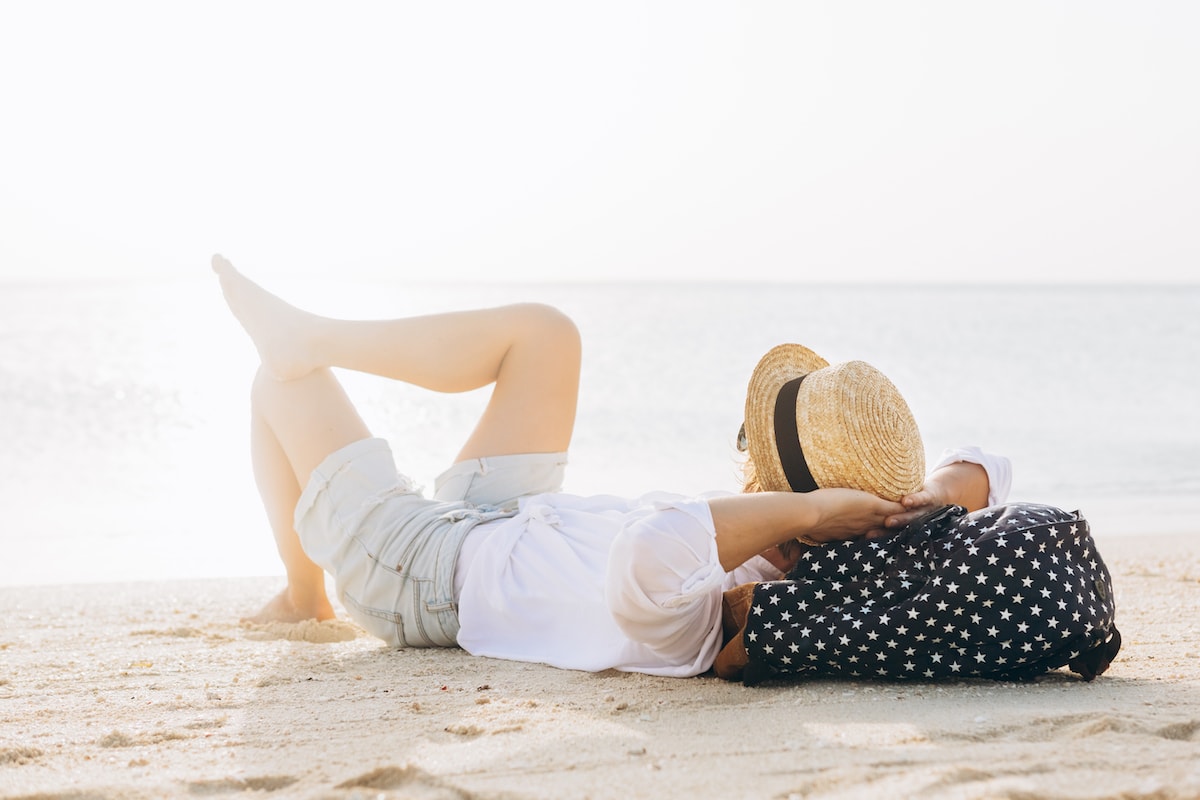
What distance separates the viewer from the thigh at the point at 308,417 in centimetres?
330

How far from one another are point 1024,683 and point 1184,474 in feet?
23.9

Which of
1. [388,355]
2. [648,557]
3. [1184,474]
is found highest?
[388,355]

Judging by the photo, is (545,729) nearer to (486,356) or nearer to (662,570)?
(662,570)

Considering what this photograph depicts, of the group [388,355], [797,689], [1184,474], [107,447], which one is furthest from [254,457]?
[1184,474]

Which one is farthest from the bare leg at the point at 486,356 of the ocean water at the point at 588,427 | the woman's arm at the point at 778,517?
the ocean water at the point at 588,427

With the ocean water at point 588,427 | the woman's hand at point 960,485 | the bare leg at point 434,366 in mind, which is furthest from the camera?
the ocean water at point 588,427

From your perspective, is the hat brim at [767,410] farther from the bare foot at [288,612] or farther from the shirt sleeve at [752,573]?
the bare foot at [288,612]

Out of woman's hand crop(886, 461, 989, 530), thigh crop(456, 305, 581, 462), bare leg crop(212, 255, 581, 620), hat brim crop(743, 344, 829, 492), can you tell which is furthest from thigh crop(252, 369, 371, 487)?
woman's hand crop(886, 461, 989, 530)

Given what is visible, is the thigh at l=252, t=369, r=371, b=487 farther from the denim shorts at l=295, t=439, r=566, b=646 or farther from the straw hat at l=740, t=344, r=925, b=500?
the straw hat at l=740, t=344, r=925, b=500

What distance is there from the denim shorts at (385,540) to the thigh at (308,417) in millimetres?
64

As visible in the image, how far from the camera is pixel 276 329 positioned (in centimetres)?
346

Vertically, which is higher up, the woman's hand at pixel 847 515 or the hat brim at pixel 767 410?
the hat brim at pixel 767 410

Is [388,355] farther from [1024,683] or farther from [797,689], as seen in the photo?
[1024,683]

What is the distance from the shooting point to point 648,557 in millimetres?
2445
